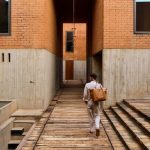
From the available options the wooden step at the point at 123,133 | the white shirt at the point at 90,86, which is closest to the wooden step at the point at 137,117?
the wooden step at the point at 123,133

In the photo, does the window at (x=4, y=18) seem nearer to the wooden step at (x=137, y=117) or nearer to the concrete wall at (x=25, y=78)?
the concrete wall at (x=25, y=78)

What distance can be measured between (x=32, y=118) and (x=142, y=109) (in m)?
3.65

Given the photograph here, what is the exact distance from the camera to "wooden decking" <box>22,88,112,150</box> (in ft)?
30.9

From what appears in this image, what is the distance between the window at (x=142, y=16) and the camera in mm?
14516

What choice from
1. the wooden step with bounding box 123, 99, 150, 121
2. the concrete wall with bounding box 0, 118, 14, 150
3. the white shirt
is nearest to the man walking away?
the white shirt

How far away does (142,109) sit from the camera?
447 inches

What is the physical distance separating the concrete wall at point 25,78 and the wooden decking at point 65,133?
784mm

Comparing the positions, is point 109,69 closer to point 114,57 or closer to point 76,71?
point 114,57

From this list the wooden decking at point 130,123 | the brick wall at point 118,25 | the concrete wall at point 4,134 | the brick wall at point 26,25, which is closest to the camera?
the wooden decking at point 130,123

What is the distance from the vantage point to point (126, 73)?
1440 cm

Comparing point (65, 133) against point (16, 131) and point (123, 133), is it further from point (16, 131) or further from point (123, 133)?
point (16, 131)

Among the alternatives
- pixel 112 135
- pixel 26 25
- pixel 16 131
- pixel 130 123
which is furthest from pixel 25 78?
pixel 130 123

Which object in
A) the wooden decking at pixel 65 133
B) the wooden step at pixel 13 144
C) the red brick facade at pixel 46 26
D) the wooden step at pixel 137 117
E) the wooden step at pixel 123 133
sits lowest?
the wooden step at pixel 13 144

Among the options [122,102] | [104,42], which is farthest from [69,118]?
[104,42]
